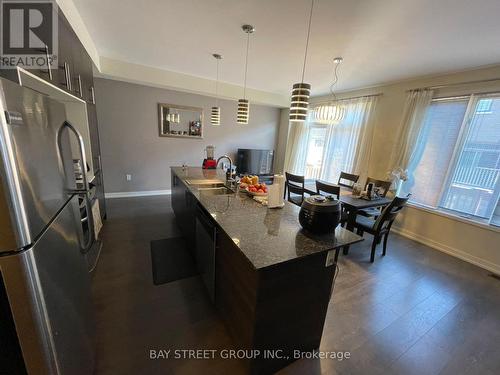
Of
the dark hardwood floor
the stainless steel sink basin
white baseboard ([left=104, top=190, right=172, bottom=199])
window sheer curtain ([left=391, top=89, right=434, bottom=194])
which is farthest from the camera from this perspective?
white baseboard ([left=104, top=190, right=172, bottom=199])

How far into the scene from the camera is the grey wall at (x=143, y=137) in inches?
166

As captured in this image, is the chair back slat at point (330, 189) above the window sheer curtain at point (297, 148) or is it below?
below

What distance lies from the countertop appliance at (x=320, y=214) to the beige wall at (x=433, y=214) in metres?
3.09

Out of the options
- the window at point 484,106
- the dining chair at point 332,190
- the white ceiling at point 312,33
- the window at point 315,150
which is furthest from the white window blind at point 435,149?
the window at point 315,150

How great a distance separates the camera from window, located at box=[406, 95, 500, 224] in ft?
9.21

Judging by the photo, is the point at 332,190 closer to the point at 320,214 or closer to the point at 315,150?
the point at 320,214

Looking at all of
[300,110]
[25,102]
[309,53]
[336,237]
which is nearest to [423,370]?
[336,237]

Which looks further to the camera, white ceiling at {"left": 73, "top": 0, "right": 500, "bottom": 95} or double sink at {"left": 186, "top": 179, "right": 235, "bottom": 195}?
double sink at {"left": 186, "top": 179, "right": 235, "bottom": 195}

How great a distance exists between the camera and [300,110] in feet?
6.33

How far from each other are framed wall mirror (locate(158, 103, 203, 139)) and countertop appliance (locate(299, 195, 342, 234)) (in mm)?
4318

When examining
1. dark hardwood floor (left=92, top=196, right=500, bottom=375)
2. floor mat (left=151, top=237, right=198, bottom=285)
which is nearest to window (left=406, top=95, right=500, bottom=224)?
dark hardwood floor (left=92, top=196, right=500, bottom=375)

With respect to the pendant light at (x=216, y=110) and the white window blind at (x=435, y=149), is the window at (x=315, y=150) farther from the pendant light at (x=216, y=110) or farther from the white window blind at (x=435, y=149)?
the pendant light at (x=216, y=110)

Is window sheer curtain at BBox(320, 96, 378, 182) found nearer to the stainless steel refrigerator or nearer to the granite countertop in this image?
the granite countertop

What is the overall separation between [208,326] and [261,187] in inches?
55.2
